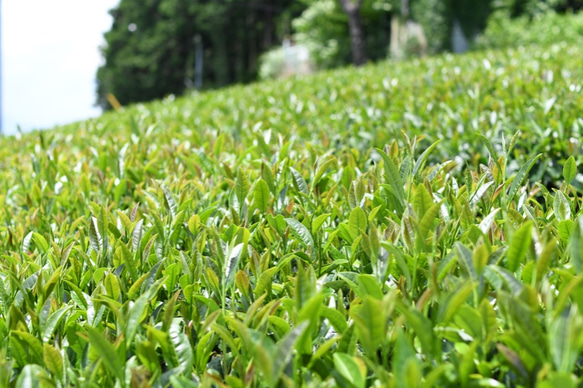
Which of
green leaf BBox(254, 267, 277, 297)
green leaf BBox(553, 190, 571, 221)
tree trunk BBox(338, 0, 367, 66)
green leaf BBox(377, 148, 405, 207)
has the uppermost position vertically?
tree trunk BBox(338, 0, 367, 66)

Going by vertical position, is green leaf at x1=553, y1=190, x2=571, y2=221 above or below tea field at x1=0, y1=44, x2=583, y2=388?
above

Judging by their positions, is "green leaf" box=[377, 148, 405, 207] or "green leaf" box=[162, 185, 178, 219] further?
"green leaf" box=[162, 185, 178, 219]

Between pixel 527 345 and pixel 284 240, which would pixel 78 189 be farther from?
pixel 527 345

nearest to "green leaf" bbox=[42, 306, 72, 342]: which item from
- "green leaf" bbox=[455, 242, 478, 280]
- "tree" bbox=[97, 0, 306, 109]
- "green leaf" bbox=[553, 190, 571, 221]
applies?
"green leaf" bbox=[455, 242, 478, 280]

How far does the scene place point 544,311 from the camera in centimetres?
116

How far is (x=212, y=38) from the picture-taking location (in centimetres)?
4712

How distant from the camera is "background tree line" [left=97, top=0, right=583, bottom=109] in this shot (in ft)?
111

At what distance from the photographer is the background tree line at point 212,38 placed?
3375 centimetres

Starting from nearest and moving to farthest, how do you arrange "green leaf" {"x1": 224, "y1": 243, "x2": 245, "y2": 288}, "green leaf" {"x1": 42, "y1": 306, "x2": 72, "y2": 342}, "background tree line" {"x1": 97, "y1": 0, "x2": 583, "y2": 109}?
"green leaf" {"x1": 42, "y1": 306, "x2": 72, "y2": 342} < "green leaf" {"x1": 224, "y1": 243, "x2": 245, "y2": 288} < "background tree line" {"x1": 97, "y1": 0, "x2": 583, "y2": 109}

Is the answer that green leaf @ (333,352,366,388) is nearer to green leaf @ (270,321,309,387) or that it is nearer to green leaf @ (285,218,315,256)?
green leaf @ (270,321,309,387)

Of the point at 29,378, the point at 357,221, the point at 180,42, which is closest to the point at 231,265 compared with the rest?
the point at 357,221

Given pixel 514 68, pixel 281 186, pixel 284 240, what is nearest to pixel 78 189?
pixel 281 186

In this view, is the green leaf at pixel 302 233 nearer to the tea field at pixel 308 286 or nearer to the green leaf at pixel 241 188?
the tea field at pixel 308 286

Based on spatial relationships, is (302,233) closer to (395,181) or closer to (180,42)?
(395,181)
